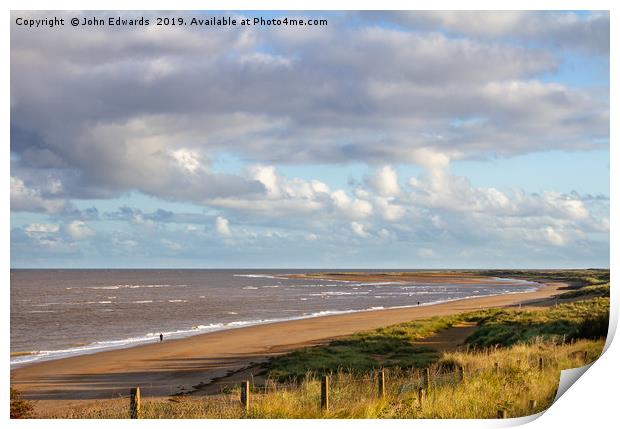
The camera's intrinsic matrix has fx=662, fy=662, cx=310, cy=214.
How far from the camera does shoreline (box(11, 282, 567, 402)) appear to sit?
54.4 ft

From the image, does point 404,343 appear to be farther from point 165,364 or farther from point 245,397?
point 245,397

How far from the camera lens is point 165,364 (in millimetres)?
20516

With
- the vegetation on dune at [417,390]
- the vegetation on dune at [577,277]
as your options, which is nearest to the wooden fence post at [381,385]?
the vegetation on dune at [417,390]

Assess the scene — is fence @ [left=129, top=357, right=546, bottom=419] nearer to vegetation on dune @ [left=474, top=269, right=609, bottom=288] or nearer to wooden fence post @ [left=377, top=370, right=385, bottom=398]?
wooden fence post @ [left=377, top=370, right=385, bottom=398]

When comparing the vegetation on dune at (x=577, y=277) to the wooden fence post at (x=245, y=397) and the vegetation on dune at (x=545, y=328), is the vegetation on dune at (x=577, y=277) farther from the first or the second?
the wooden fence post at (x=245, y=397)

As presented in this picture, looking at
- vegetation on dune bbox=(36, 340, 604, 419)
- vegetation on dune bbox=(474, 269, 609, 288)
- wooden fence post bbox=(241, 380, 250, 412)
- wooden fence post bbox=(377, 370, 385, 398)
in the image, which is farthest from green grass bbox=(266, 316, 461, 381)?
vegetation on dune bbox=(474, 269, 609, 288)

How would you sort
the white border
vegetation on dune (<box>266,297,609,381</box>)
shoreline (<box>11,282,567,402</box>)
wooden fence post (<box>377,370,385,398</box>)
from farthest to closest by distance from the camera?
shoreline (<box>11,282,567,402</box>), vegetation on dune (<box>266,297,609,381</box>), wooden fence post (<box>377,370,385,398</box>), the white border

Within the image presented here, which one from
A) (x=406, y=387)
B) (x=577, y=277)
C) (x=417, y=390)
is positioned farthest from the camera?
(x=577, y=277)

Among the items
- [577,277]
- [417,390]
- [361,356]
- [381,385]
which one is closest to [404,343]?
[361,356]

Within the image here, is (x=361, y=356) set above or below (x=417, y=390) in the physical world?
below

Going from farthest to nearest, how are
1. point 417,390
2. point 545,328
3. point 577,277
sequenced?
point 577,277, point 545,328, point 417,390
